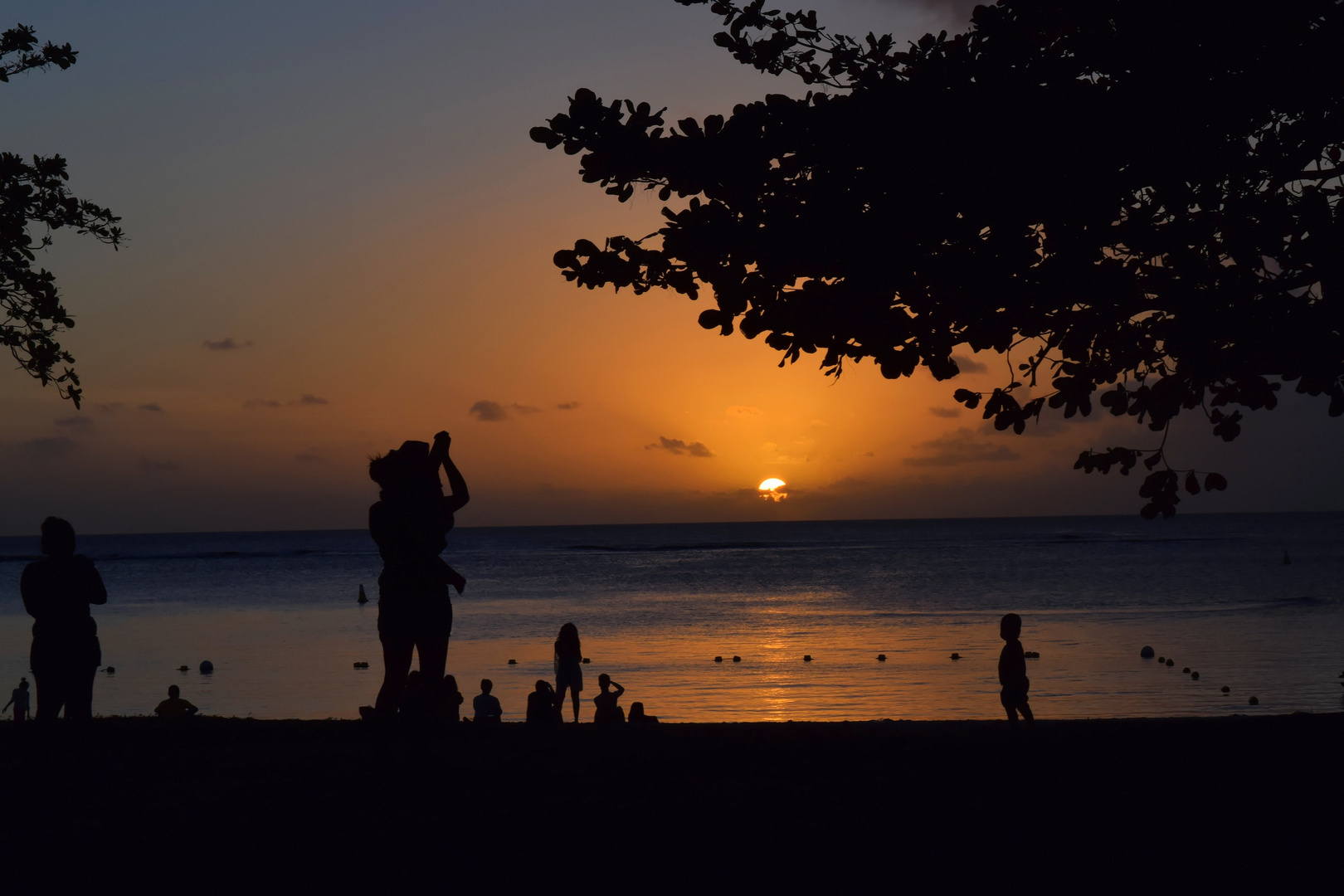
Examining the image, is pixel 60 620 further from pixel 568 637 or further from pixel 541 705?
pixel 568 637

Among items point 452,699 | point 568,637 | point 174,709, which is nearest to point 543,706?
point 568,637

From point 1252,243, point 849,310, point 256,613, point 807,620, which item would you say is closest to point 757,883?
point 849,310

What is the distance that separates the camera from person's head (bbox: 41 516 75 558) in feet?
23.7

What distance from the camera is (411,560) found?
6871 millimetres

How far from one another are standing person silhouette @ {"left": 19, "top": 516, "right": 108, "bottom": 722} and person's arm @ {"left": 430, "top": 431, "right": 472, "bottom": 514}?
2.65 m

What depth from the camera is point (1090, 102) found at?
5453 mm

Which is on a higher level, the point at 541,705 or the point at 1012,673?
the point at 1012,673

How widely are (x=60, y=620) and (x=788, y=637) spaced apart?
33304 millimetres

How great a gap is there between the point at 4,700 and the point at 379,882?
22992mm

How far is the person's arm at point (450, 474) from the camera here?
7.08 m

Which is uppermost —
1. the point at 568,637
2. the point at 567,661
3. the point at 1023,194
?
the point at 1023,194

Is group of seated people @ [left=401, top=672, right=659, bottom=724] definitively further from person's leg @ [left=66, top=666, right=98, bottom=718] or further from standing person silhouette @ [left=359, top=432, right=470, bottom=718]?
standing person silhouette @ [left=359, top=432, right=470, bottom=718]

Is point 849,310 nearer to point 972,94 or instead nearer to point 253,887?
point 972,94

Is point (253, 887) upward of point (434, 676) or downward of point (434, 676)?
downward
